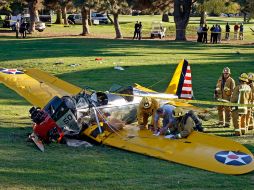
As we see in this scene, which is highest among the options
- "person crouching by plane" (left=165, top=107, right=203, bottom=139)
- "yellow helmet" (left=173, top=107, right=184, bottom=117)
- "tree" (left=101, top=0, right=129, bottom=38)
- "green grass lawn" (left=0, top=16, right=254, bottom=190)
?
"tree" (left=101, top=0, right=129, bottom=38)

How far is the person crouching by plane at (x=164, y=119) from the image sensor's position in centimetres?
1335

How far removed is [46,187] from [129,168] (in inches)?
83.0

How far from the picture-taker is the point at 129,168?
11250mm

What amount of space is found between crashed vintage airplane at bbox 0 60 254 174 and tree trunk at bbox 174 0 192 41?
3968 cm

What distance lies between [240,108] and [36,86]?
23.2 ft

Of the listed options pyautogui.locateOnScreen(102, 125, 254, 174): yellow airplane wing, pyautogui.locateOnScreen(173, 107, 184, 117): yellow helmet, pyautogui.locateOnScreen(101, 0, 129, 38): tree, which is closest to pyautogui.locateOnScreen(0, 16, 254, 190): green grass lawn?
pyautogui.locateOnScreen(102, 125, 254, 174): yellow airplane wing

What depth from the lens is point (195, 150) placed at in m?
11.9

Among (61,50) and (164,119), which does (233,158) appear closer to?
(164,119)

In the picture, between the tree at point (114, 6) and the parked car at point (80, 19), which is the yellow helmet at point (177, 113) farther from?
the parked car at point (80, 19)

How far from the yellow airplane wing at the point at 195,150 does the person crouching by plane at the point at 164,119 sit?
0.27 m

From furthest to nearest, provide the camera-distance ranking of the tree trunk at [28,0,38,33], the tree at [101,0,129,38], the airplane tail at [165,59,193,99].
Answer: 1. the tree trunk at [28,0,38,33]
2. the tree at [101,0,129,38]
3. the airplane tail at [165,59,193,99]

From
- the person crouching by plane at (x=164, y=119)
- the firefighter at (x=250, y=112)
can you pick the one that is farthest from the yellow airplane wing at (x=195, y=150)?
the firefighter at (x=250, y=112)

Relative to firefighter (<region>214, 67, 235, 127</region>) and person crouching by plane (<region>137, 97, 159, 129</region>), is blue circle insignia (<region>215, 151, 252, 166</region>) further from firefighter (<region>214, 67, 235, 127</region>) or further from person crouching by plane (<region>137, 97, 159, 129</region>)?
firefighter (<region>214, 67, 235, 127</region>)

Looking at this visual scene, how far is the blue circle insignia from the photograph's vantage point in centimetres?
1116
